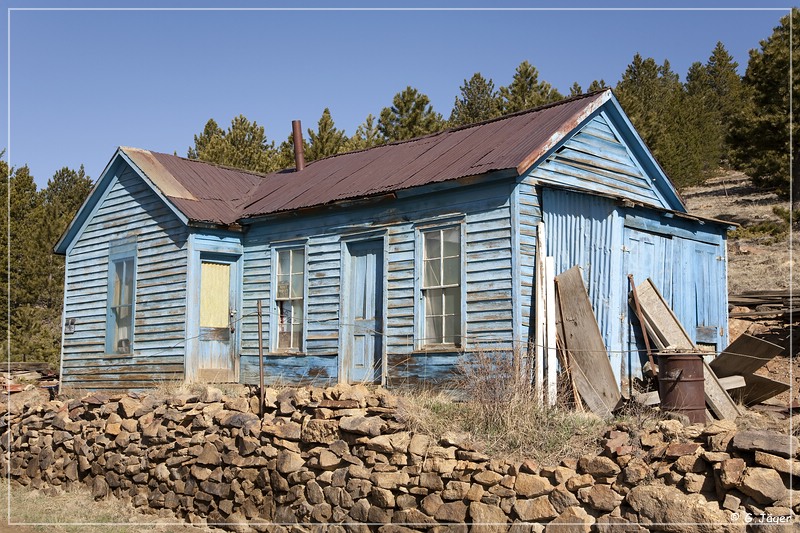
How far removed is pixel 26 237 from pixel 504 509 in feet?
84.6

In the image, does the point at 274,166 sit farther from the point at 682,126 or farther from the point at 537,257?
the point at 682,126

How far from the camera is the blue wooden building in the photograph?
39.4ft

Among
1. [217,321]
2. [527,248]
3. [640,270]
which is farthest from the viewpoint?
[217,321]

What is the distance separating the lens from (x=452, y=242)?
487 inches

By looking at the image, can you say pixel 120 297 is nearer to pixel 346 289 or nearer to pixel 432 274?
pixel 346 289

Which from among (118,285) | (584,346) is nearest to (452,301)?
(584,346)

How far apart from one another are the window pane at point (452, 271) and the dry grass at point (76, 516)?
15.3ft

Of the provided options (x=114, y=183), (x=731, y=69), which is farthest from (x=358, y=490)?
(x=731, y=69)

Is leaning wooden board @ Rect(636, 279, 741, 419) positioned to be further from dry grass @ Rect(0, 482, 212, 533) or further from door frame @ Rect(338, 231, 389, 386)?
dry grass @ Rect(0, 482, 212, 533)

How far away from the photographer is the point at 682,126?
45.1 meters

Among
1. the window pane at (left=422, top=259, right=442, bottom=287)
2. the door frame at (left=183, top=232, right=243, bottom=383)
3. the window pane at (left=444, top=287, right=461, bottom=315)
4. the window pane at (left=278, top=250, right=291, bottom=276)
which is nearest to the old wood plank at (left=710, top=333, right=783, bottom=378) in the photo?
the window pane at (left=444, top=287, right=461, bottom=315)

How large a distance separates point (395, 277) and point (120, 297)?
6.49 m

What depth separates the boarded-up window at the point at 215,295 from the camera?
1537 cm

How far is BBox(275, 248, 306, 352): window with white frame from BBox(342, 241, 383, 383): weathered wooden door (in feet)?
3.68
